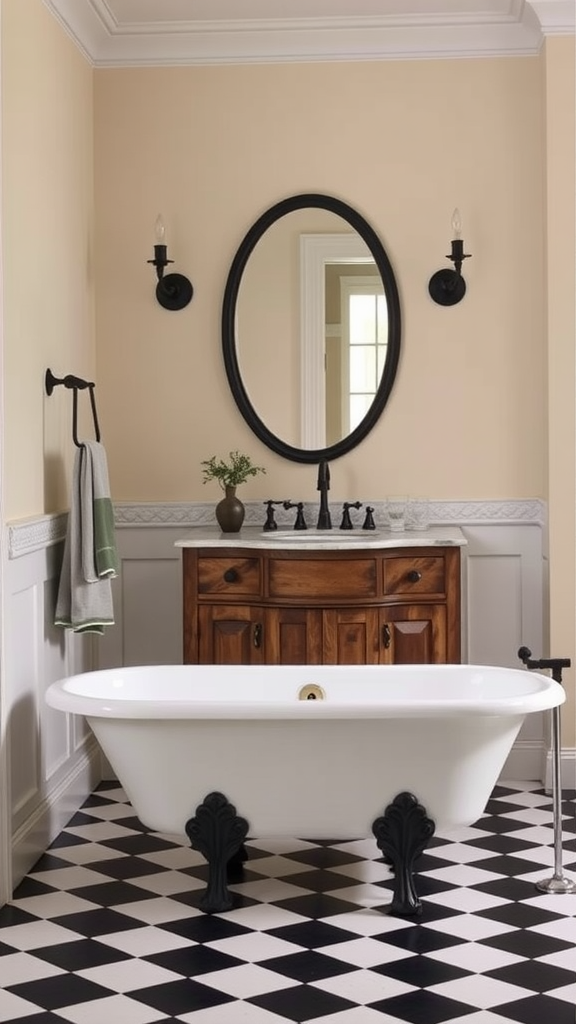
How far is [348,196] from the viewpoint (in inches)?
187

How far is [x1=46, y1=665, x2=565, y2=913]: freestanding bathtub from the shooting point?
324 cm

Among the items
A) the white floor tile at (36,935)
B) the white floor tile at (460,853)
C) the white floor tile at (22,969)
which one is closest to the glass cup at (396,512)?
the white floor tile at (460,853)

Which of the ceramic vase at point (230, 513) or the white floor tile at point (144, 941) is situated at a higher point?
the ceramic vase at point (230, 513)

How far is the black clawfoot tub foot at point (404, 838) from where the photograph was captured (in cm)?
334

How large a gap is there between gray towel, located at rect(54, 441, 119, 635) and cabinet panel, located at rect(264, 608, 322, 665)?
0.54 metres

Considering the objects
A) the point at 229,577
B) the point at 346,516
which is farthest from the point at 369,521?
the point at 229,577

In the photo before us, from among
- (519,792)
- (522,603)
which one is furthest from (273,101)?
(519,792)

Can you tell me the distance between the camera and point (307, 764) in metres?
3.33

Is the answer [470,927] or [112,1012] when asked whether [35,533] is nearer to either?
[112,1012]

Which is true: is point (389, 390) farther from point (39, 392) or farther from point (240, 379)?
point (39, 392)

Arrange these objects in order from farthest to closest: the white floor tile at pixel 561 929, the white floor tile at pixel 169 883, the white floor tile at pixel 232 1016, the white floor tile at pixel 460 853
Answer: the white floor tile at pixel 460 853, the white floor tile at pixel 169 883, the white floor tile at pixel 561 929, the white floor tile at pixel 232 1016

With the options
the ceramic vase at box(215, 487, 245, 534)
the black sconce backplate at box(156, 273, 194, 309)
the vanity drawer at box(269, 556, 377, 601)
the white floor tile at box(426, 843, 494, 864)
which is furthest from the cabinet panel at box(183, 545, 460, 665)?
the black sconce backplate at box(156, 273, 194, 309)

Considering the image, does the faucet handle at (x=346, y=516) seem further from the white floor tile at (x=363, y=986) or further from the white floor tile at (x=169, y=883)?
the white floor tile at (x=363, y=986)

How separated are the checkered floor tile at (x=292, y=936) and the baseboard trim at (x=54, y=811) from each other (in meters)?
0.05
